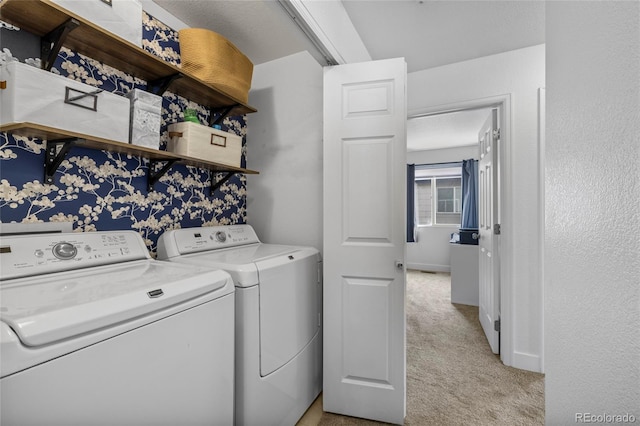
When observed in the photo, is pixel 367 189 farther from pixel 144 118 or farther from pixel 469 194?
pixel 469 194

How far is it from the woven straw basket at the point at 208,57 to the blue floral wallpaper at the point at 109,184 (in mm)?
190

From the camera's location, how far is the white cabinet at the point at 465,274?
12.7ft

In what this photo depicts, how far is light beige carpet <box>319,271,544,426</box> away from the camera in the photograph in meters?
1.76

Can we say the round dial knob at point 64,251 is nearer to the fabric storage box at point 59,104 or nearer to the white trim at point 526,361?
the fabric storage box at point 59,104

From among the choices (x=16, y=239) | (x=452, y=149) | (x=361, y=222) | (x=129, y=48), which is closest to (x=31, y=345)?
(x=16, y=239)

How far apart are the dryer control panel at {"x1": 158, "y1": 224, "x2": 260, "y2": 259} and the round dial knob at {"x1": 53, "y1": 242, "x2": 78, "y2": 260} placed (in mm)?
456

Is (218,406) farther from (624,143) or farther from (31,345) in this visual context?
(624,143)

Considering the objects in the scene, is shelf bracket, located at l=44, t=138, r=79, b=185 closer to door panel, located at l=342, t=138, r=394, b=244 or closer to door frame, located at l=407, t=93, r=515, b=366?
door panel, located at l=342, t=138, r=394, b=244

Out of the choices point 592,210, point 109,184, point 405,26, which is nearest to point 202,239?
point 109,184

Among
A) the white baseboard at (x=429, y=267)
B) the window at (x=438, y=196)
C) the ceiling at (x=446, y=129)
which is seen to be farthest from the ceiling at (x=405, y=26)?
the white baseboard at (x=429, y=267)

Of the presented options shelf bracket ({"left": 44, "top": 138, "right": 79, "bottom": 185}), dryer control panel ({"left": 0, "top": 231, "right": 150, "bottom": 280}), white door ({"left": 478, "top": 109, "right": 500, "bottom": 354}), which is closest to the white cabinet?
white door ({"left": 478, "top": 109, "right": 500, "bottom": 354})

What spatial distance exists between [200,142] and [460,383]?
7.82 feet

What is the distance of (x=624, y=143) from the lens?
0.57 meters

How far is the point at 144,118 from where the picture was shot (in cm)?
146
